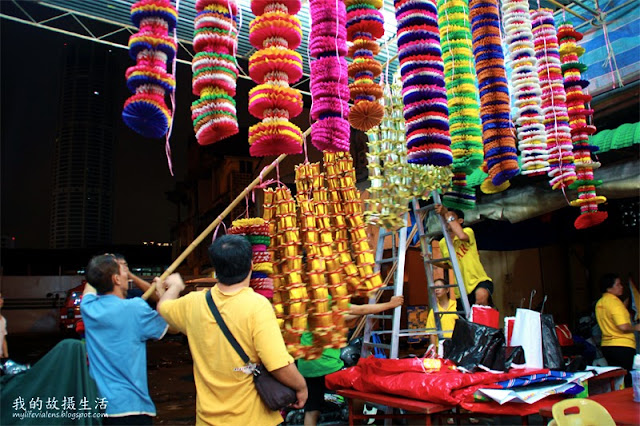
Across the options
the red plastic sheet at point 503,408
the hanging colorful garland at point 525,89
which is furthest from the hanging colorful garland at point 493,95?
the red plastic sheet at point 503,408

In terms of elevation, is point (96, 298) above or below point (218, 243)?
below

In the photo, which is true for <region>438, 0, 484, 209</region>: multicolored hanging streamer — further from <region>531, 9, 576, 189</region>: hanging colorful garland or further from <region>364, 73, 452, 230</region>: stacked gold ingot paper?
<region>364, 73, 452, 230</region>: stacked gold ingot paper

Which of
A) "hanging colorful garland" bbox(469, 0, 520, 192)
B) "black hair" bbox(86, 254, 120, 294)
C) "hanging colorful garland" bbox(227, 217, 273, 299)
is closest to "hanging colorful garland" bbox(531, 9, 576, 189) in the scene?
"hanging colorful garland" bbox(469, 0, 520, 192)

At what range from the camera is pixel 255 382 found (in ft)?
6.81

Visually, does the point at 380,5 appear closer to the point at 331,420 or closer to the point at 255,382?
the point at 255,382

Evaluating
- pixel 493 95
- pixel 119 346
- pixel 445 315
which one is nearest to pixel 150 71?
pixel 119 346

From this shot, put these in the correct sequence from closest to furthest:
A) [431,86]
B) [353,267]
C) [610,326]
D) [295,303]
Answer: [431,86] < [295,303] < [353,267] < [610,326]

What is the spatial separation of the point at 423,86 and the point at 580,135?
6.30ft

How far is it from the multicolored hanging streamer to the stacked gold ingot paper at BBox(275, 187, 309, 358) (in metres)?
1.21

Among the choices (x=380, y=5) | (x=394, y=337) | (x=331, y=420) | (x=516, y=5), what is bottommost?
(x=331, y=420)

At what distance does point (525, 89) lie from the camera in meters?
3.48

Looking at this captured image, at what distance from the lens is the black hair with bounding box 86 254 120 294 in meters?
2.53

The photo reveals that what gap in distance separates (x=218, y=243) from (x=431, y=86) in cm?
157

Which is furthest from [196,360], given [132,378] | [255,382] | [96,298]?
[96,298]
